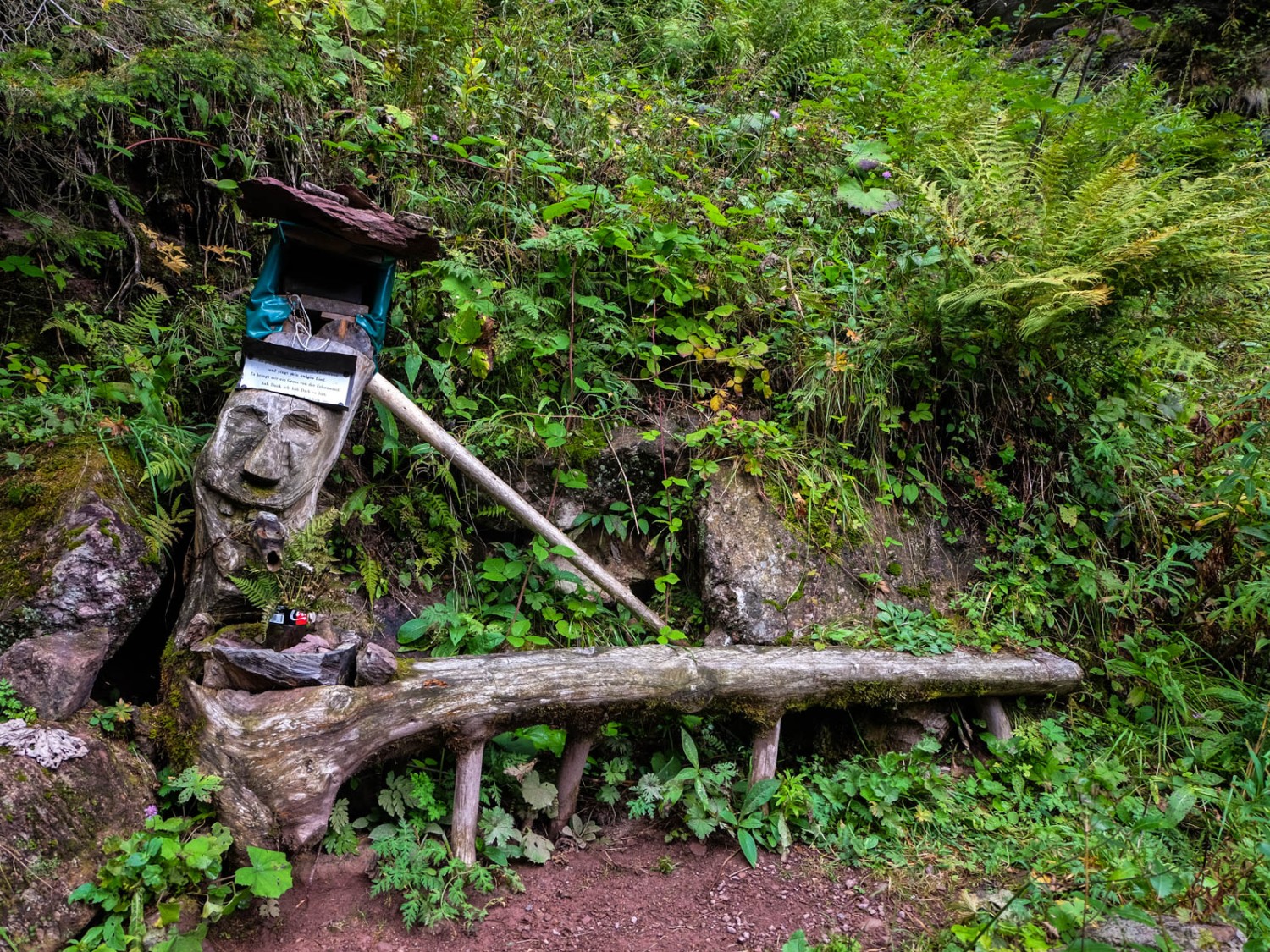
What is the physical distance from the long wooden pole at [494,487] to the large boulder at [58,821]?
68.2 inches

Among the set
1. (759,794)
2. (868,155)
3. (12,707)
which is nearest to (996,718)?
(759,794)

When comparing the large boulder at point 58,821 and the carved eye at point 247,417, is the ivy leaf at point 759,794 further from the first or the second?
the carved eye at point 247,417

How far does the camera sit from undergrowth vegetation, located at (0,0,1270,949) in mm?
3146

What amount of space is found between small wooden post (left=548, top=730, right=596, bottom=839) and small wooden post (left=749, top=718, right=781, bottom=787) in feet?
2.65

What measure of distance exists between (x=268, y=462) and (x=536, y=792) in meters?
1.86

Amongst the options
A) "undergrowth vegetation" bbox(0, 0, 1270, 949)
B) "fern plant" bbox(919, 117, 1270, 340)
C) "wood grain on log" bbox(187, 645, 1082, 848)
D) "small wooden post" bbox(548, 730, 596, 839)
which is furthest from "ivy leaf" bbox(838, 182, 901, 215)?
"small wooden post" bbox(548, 730, 596, 839)

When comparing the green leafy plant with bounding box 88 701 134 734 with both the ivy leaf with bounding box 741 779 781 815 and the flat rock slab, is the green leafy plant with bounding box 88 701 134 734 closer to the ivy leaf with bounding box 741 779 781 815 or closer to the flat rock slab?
the flat rock slab

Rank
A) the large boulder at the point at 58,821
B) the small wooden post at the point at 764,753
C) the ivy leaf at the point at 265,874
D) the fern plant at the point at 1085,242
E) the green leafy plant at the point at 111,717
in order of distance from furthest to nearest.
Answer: the fern plant at the point at 1085,242
the small wooden post at the point at 764,753
the green leafy plant at the point at 111,717
the ivy leaf at the point at 265,874
the large boulder at the point at 58,821

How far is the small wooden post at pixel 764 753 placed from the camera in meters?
3.31

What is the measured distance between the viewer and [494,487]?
3.60 m

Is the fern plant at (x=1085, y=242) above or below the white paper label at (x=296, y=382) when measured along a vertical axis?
above

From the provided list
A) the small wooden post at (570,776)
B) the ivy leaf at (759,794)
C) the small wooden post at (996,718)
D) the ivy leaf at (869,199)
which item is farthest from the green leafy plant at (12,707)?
the ivy leaf at (869,199)

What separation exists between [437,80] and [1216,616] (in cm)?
612

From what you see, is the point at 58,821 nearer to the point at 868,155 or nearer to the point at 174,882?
the point at 174,882
